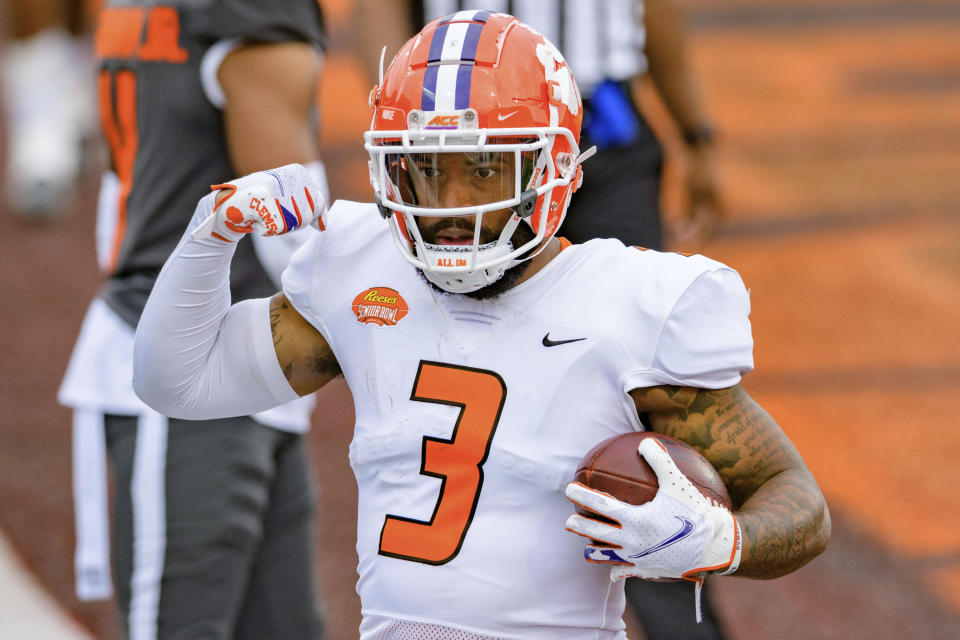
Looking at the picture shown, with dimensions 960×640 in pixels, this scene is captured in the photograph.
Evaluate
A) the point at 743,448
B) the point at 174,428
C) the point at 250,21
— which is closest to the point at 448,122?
the point at 743,448

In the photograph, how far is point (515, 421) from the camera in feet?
7.18

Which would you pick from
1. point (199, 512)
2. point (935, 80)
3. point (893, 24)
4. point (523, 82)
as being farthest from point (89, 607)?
point (893, 24)

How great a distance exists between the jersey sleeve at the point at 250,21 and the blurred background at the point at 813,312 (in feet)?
2.94

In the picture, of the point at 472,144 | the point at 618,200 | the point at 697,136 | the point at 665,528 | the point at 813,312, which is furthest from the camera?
the point at 813,312

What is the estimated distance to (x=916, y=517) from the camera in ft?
17.4

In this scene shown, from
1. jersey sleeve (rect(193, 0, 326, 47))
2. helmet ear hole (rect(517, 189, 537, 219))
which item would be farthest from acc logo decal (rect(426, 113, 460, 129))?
jersey sleeve (rect(193, 0, 326, 47))

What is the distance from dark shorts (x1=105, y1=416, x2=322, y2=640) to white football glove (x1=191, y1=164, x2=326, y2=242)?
2.52ft

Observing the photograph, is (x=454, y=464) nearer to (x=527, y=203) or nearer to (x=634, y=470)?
(x=634, y=470)

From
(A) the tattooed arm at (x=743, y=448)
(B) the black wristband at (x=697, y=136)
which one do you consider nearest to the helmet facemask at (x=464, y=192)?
(A) the tattooed arm at (x=743, y=448)

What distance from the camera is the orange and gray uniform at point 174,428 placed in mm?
2834

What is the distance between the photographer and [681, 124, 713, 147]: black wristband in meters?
4.16

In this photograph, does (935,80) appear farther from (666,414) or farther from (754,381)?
(666,414)

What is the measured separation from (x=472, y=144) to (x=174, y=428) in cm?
109

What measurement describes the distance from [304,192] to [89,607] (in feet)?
9.42
